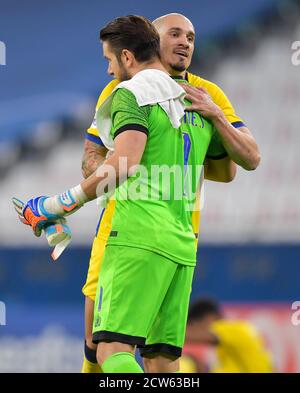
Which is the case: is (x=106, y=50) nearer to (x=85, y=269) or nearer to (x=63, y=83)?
(x=85, y=269)

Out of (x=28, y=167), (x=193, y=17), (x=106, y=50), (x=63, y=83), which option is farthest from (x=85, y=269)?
(x=106, y=50)

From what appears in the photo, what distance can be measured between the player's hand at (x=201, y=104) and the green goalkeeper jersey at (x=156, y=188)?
0.13 metres

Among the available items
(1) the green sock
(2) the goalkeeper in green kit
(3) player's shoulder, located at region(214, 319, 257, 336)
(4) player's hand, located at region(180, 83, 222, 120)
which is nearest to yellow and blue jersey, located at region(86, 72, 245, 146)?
(4) player's hand, located at region(180, 83, 222, 120)

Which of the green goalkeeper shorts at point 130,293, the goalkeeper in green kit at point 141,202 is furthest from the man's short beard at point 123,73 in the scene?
the green goalkeeper shorts at point 130,293

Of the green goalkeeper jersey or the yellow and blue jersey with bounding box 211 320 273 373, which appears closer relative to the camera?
the green goalkeeper jersey

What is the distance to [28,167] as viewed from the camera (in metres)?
9.13

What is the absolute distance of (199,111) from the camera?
4.02 metres

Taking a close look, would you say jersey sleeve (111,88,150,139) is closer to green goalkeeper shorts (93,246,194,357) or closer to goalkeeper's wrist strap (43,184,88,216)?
goalkeeper's wrist strap (43,184,88,216)

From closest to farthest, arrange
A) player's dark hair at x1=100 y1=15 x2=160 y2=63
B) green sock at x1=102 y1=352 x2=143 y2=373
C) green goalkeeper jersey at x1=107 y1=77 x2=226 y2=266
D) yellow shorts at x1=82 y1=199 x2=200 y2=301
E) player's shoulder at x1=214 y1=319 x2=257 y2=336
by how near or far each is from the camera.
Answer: green sock at x1=102 y1=352 x2=143 y2=373 → green goalkeeper jersey at x1=107 y1=77 x2=226 y2=266 → player's dark hair at x1=100 y1=15 x2=160 y2=63 → yellow shorts at x1=82 y1=199 x2=200 y2=301 → player's shoulder at x1=214 y1=319 x2=257 y2=336

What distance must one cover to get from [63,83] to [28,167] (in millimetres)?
864

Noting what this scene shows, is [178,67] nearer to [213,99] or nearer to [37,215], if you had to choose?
[213,99]

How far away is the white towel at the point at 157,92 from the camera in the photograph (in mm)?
3781

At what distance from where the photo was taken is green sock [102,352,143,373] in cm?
366
